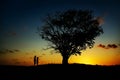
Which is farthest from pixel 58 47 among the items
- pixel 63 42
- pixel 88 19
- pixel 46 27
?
pixel 88 19

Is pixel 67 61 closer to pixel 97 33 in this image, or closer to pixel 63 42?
pixel 63 42

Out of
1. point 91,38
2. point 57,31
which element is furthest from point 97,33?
point 57,31

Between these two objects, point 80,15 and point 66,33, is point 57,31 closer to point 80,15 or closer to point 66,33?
point 66,33

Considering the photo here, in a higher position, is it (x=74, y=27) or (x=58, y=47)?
(x=74, y=27)

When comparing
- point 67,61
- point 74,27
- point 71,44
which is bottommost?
point 67,61

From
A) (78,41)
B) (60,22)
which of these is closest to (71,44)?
(78,41)

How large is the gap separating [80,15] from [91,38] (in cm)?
631

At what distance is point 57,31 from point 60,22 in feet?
7.60

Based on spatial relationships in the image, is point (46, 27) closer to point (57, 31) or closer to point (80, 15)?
point (57, 31)

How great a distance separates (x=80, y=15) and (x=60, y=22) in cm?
507

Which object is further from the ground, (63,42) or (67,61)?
(63,42)

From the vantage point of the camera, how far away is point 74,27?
5981 cm

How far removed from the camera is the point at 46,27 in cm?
6166

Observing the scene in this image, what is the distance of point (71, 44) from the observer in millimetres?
59844
